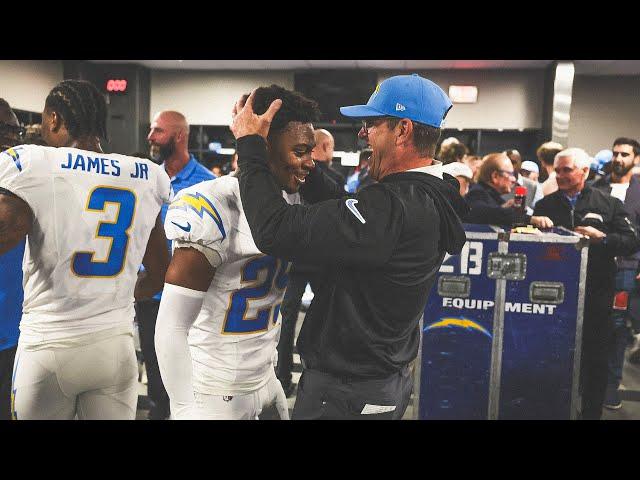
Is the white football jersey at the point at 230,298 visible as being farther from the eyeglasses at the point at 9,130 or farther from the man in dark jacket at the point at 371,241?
the eyeglasses at the point at 9,130

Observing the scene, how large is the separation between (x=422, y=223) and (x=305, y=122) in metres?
0.55

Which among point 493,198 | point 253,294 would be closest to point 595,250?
point 493,198

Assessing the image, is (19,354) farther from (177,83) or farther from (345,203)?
(177,83)

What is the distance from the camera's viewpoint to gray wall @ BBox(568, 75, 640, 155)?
404 inches

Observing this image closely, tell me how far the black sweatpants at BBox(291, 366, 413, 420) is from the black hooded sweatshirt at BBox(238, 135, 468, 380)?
0.03m

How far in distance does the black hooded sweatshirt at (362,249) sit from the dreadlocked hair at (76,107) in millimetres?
670

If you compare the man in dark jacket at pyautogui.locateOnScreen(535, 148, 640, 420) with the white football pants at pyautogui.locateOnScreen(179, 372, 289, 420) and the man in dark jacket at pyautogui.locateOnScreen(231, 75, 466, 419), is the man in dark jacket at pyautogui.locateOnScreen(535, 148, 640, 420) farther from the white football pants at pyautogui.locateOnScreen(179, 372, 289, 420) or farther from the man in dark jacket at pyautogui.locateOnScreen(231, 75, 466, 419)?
the white football pants at pyautogui.locateOnScreen(179, 372, 289, 420)

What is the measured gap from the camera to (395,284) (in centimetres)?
146

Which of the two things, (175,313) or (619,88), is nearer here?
(175,313)

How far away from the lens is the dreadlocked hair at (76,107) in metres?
1.80

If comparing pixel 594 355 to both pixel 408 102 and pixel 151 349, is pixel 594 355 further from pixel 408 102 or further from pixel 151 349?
pixel 151 349

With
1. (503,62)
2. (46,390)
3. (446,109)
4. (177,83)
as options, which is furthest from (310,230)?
(177,83)

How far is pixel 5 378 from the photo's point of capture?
210cm

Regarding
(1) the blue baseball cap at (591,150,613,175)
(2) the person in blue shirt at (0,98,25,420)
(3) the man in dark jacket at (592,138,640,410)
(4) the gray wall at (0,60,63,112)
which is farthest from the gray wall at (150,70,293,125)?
(2) the person in blue shirt at (0,98,25,420)
